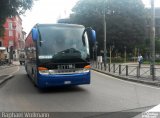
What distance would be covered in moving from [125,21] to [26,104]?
54.0 metres

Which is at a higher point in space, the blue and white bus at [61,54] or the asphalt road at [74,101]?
the blue and white bus at [61,54]

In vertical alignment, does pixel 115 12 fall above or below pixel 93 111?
above

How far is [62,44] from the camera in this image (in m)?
13.6

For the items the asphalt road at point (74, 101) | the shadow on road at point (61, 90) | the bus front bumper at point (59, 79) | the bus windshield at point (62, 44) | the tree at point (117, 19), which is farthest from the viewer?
the tree at point (117, 19)

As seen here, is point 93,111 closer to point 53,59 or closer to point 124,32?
point 53,59

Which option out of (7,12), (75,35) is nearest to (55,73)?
(75,35)

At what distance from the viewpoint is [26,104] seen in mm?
10938

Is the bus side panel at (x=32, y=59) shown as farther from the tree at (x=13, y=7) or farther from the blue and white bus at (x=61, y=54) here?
the tree at (x=13, y=7)

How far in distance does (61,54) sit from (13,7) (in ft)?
56.4

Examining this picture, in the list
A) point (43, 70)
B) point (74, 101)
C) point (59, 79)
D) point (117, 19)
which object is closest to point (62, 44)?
point (43, 70)

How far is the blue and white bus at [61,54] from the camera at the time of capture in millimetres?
13328

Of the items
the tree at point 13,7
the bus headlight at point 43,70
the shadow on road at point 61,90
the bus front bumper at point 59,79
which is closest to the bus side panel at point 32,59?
the shadow on road at point 61,90

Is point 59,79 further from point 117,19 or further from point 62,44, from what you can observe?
point 117,19

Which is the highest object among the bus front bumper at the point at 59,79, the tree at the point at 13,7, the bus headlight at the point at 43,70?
the tree at the point at 13,7
